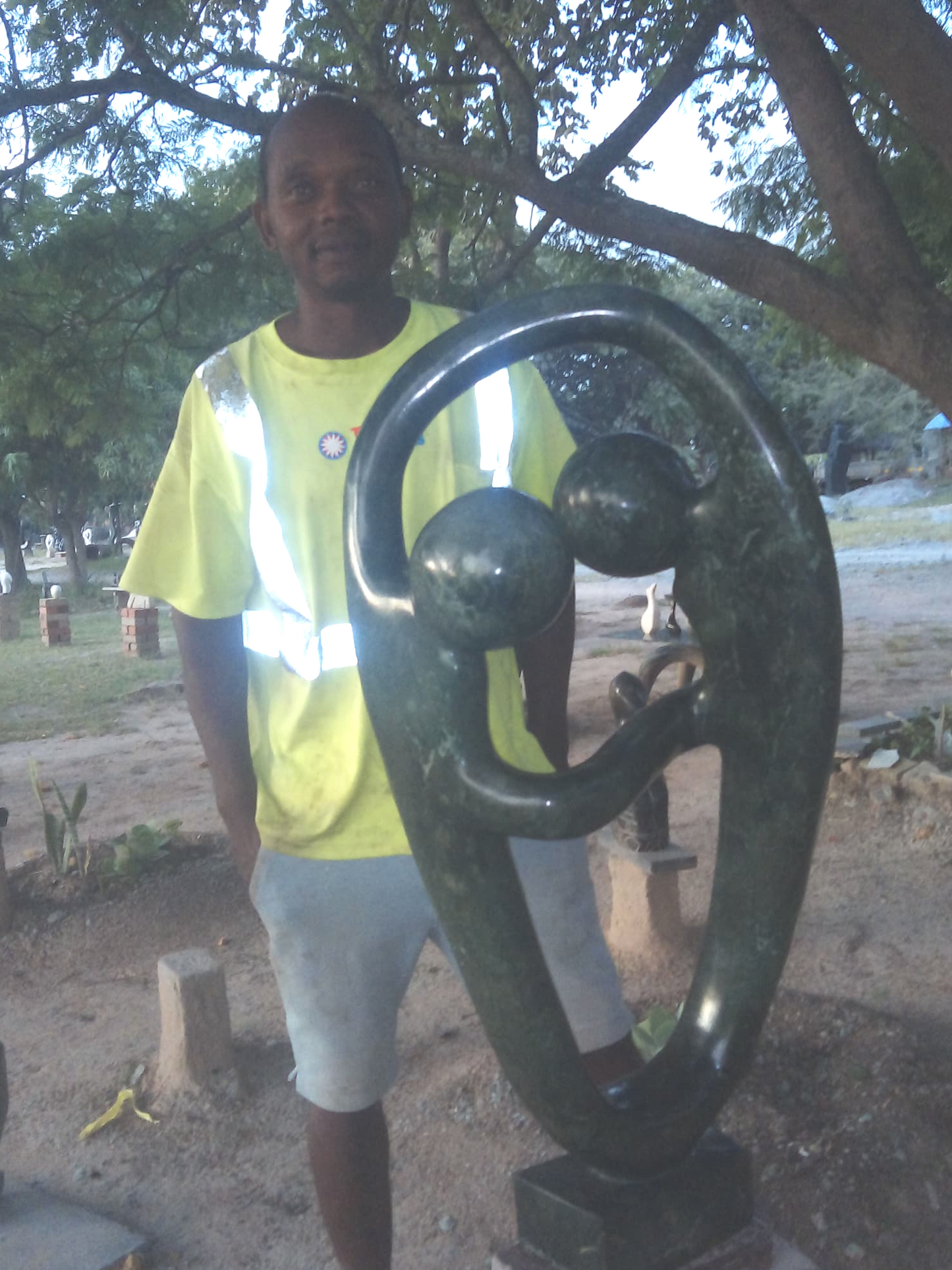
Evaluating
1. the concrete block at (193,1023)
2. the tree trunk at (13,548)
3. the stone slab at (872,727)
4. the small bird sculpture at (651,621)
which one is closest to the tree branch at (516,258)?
the stone slab at (872,727)

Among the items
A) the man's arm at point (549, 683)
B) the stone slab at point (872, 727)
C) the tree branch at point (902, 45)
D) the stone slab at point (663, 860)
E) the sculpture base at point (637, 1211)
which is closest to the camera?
the sculpture base at point (637, 1211)

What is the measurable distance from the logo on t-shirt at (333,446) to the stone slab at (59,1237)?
1771 mm

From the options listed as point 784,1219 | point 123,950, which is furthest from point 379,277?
point 123,950

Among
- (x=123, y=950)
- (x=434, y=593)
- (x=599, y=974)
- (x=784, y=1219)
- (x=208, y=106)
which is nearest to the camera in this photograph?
(x=434, y=593)

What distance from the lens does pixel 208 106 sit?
4.26 metres

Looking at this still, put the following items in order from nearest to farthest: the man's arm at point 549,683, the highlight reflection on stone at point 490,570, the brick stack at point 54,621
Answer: the highlight reflection on stone at point 490,570 < the man's arm at point 549,683 < the brick stack at point 54,621

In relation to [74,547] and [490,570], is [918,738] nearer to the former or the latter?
[490,570]

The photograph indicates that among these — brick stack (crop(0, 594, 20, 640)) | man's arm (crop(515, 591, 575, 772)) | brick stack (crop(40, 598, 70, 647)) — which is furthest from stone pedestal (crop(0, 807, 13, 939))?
brick stack (crop(0, 594, 20, 640))

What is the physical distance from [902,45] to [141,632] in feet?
30.1

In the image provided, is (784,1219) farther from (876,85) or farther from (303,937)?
(876,85)

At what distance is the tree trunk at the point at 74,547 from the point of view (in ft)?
62.0

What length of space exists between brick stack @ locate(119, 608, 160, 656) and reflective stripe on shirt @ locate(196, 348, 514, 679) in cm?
969

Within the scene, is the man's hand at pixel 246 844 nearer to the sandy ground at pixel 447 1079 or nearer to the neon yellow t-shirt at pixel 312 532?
the neon yellow t-shirt at pixel 312 532

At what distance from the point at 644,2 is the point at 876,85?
3.58ft
